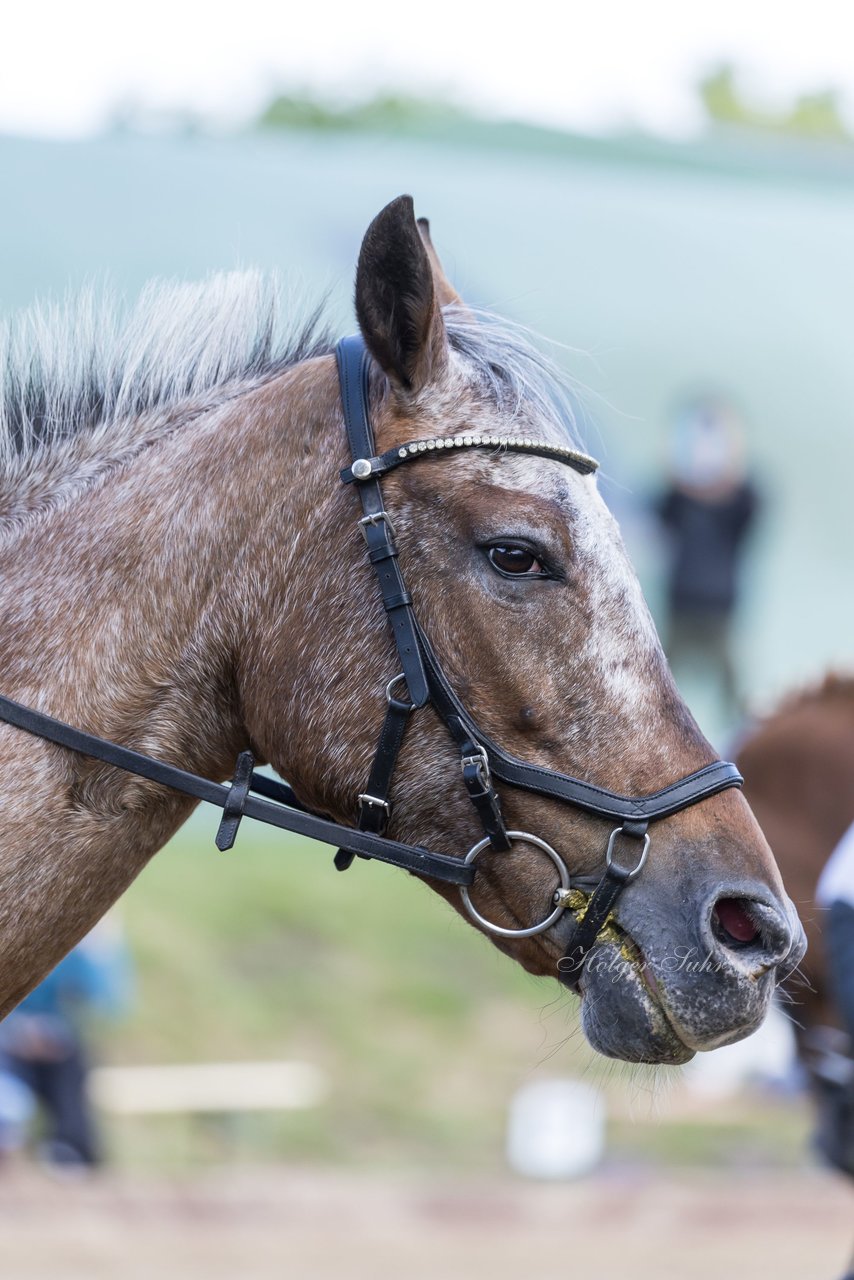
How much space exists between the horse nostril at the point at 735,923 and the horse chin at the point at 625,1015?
15 cm

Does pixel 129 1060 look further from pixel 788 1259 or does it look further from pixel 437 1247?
pixel 788 1259

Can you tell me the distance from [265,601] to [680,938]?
95 centimetres

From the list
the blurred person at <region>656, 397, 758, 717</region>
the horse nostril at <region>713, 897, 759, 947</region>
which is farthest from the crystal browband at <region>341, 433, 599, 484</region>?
the blurred person at <region>656, 397, 758, 717</region>

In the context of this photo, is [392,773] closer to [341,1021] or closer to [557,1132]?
[557,1132]

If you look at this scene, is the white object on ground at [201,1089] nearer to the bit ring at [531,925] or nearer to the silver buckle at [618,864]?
the bit ring at [531,925]

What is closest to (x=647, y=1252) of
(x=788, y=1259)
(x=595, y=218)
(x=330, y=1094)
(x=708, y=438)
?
(x=788, y=1259)

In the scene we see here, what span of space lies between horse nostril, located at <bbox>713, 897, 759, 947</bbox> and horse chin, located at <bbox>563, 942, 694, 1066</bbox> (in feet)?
0.49

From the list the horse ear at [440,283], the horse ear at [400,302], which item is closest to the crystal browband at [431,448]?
the horse ear at [400,302]

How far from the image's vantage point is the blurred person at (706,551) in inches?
420

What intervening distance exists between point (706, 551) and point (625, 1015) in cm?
869

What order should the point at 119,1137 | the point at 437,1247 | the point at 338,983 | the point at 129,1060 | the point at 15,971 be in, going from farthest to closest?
the point at 338,983, the point at 129,1060, the point at 119,1137, the point at 437,1247, the point at 15,971

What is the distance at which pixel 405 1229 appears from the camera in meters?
7.75

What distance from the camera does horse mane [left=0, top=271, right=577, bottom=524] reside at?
2.66 meters

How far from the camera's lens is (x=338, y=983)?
10328 mm
